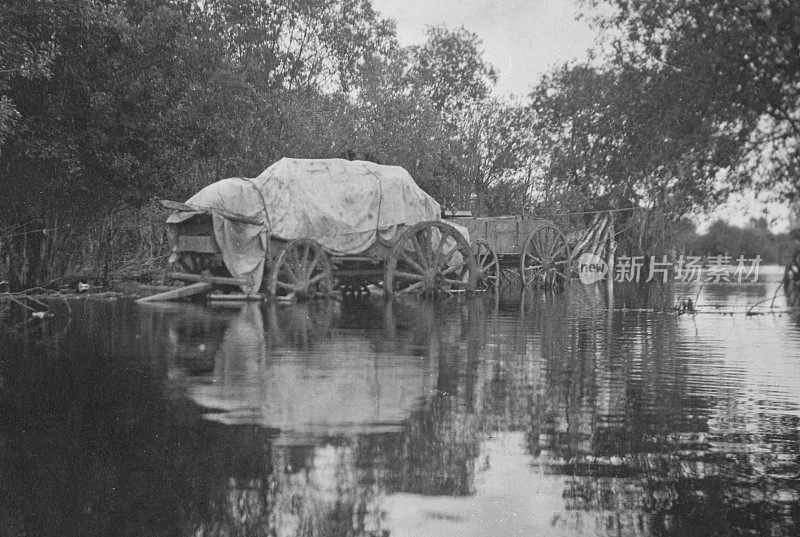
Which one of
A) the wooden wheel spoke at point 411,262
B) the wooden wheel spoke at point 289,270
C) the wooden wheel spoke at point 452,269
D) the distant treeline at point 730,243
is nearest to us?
the wooden wheel spoke at point 289,270

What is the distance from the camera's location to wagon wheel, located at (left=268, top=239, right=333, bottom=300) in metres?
20.2

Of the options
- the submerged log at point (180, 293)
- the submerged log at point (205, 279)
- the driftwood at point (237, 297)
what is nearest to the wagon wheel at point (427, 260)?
the driftwood at point (237, 297)

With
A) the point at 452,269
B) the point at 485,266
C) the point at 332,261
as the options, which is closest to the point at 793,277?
the point at 485,266

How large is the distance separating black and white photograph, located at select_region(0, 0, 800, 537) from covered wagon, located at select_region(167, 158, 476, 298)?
68 millimetres

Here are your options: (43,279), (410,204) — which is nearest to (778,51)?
(410,204)

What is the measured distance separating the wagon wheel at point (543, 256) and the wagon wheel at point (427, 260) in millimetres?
6332

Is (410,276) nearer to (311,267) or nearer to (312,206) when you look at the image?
(311,267)

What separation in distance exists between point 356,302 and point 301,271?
142cm

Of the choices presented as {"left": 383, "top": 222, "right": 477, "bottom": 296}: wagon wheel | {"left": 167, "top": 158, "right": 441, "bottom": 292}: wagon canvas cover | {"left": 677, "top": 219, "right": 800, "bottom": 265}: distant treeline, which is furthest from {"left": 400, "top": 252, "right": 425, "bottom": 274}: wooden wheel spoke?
{"left": 677, "top": 219, "right": 800, "bottom": 265}: distant treeline

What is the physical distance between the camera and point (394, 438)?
521 cm

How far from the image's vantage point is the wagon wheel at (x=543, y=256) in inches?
1190

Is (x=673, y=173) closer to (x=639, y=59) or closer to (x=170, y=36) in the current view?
(x=639, y=59)

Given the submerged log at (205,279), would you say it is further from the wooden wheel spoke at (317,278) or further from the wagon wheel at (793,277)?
the wagon wheel at (793,277)

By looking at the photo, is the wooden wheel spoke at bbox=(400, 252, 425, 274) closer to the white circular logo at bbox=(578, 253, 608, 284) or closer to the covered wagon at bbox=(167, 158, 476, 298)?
the covered wagon at bbox=(167, 158, 476, 298)
